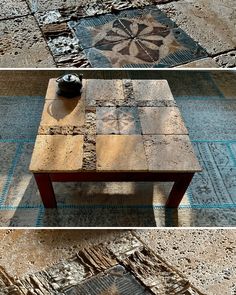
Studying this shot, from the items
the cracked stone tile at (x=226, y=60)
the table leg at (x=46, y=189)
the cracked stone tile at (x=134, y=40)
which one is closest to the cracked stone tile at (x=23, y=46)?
the cracked stone tile at (x=134, y=40)

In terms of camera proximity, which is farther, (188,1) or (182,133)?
(188,1)

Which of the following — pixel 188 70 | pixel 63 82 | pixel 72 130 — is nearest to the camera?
pixel 72 130

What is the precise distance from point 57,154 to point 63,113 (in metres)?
0.27

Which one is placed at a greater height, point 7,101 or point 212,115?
point 7,101

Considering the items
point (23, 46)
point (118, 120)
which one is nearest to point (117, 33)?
point (23, 46)

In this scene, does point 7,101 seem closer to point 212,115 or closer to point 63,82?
point 63,82

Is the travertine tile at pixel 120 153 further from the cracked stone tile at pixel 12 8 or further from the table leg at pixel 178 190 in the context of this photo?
the cracked stone tile at pixel 12 8

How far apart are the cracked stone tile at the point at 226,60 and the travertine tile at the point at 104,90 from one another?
2.08ft

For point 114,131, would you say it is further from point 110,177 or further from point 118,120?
point 110,177

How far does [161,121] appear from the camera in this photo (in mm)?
1563

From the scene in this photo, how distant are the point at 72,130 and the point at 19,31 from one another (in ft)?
3.25

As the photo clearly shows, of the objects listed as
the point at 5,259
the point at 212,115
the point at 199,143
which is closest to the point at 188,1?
the point at 212,115

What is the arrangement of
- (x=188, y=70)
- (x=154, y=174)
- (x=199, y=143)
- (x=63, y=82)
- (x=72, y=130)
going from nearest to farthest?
(x=154, y=174)
(x=72, y=130)
(x=63, y=82)
(x=199, y=143)
(x=188, y=70)

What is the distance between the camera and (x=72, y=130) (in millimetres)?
1501
